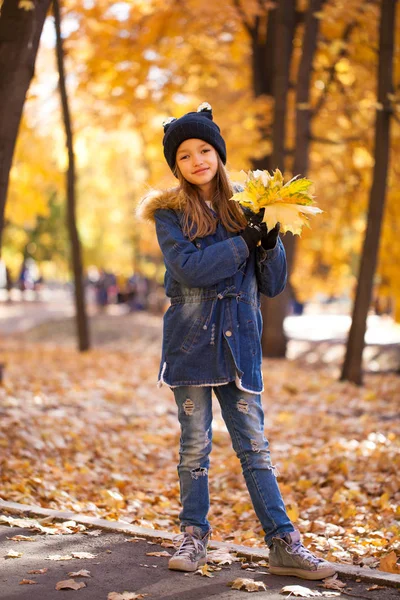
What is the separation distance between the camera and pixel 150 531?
482 centimetres

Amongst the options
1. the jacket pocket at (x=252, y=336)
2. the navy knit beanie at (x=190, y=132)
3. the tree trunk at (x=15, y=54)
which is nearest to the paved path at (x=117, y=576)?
the jacket pocket at (x=252, y=336)

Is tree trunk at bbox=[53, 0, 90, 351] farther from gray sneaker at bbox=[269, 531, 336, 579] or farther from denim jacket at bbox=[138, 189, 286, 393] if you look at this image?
gray sneaker at bbox=[269, 531, 336, 579]

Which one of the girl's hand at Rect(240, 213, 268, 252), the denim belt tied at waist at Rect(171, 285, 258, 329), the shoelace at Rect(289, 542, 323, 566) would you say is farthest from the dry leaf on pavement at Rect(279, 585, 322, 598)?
the girl's hand at Rect(240, 213, 268, 252)

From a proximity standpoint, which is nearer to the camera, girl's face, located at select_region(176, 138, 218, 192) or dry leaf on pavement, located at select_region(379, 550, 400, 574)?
girl's face, located at select_region(176, 138, 218, 192)

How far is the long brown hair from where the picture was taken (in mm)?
4148

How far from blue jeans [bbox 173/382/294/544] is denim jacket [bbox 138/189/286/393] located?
0.31 feet

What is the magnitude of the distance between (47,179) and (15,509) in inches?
476

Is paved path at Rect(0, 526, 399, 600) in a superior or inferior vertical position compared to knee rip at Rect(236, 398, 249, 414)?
inferior

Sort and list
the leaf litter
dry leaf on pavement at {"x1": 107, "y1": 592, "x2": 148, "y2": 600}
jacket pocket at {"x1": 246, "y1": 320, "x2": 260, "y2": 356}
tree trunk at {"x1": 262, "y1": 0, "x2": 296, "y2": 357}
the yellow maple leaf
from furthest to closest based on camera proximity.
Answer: tree trunk at {"x1": 262, "y1": 0, "x2": 296, "y2": 357}
the yellow maple leaf
the leaf litter
jacket pocket at {"x1": 246, "y1": 320, "x2": 260, "y2": 356}
dry leaf on pavement at {"x1": 107, "y1": 592, "x2": 148, "y2": 600}

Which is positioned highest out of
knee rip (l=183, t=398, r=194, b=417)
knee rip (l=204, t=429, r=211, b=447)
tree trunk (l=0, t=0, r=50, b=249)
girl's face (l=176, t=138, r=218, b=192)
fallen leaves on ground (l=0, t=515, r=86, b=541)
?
tree trunk (l=0, t=0, r=50, b=249)

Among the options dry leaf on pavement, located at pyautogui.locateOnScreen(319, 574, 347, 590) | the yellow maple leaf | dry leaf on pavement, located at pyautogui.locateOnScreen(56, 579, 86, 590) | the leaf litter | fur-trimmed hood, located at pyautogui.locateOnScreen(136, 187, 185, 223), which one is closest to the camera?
dry leaf on pavement, located at pyautogui.locateOnScreen(56, 579, 86, 590)

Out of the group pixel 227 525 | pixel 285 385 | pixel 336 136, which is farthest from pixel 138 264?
pixel 227 525

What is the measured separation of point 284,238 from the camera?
47.3ft

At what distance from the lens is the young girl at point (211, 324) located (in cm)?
405
